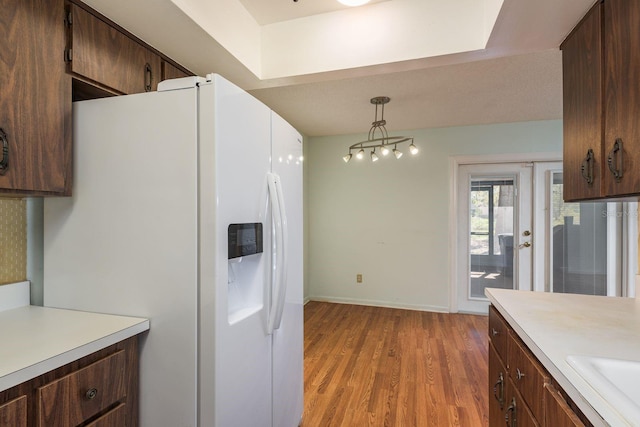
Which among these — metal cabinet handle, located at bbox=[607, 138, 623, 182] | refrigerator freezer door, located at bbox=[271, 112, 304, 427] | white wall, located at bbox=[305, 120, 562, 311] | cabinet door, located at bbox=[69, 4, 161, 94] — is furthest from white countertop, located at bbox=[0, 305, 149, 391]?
white wall, located at bbox=[305, 120, 562, 311]

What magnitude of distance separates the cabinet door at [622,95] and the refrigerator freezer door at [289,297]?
1.30 m

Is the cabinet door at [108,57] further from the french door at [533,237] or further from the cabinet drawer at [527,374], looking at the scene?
the french door at [533,237]

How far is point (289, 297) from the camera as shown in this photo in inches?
64.7

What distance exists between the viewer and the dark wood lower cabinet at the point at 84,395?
83 centimetres

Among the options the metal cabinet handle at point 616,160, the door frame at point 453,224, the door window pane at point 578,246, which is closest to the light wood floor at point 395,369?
the door frame at point 453,224

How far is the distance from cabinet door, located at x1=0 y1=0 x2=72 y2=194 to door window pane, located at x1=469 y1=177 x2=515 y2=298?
392 centimetres

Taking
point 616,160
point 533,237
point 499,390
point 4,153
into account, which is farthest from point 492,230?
point 4,153

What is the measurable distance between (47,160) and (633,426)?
6.13ft

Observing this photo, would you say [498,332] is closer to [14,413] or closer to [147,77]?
[14,413]

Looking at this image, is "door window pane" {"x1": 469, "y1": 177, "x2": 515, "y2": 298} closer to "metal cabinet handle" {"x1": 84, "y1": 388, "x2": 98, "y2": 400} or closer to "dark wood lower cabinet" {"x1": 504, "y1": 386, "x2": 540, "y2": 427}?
"dark wood lower cabinet" {"x1": 504, "y1": 386, "x2": 540, "y2": 427}

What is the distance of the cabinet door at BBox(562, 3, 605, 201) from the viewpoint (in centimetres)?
120

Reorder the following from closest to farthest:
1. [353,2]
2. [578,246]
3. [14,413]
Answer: [14,413], [353,2], [578,246]

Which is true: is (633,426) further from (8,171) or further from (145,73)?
(145,73)

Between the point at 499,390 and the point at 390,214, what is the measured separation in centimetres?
281
